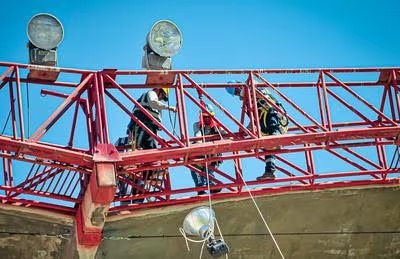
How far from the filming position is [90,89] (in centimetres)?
1262

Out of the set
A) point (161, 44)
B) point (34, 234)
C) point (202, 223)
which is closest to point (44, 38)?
point (161, 44)

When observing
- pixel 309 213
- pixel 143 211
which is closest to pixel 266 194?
pixel 309 213

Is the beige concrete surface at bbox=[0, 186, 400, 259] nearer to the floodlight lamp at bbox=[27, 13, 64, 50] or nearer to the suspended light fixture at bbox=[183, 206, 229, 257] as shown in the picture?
the suspended light fixture at bbox=[183, 206, 229, 257]

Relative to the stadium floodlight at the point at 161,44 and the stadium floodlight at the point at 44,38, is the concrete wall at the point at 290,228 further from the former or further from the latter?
the stadium floodlight at the point at 44,38

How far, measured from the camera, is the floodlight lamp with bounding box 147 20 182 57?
12.6 m

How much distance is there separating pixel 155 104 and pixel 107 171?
2.17 meters

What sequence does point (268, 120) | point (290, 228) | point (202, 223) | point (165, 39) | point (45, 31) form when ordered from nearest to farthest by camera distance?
1. point (45, 31)
2. point (202, 223)
3. point (165, 39)
4. point (268, 120)
5. point (290, 228)

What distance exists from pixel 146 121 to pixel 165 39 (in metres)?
1.83

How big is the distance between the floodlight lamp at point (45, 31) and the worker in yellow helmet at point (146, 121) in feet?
7.07

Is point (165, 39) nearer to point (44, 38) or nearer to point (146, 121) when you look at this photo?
point (146, 121)

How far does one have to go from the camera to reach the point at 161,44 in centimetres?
1270

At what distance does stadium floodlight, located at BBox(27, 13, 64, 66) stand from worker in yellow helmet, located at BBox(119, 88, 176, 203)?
202 centimetres

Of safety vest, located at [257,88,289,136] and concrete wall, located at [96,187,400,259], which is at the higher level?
safety vest, located at [257,88,289,136]

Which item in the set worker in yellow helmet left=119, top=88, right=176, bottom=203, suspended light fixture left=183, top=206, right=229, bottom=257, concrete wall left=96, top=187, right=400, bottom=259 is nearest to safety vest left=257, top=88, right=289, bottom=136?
worker in yellow helmet left=119, top=88, right=176, bottom=203
